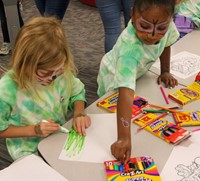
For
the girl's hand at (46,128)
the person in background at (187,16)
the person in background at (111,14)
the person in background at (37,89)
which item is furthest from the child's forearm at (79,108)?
the person in background at (187,16)

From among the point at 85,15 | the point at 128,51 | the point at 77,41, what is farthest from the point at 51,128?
the point at 85,15

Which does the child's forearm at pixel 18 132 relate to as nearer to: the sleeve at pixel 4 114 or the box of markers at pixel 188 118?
the sleeve at pixel 4 114

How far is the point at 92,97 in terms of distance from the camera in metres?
2.16

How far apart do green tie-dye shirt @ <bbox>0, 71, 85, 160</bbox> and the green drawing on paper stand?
0.14 meters

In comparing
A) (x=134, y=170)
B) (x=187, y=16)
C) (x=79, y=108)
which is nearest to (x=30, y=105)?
(x=79, y=108)

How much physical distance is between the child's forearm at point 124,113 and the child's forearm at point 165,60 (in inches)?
12.8

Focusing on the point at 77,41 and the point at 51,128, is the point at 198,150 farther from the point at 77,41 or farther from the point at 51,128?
the point at 77,41

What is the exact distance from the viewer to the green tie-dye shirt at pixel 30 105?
1.04 metres

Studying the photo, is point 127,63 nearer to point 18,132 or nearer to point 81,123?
point 81,123

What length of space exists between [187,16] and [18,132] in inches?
45.2

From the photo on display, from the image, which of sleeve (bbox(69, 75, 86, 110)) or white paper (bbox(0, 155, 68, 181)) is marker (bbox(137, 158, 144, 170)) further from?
sleeve (bbox(69, 75, 86, 110))

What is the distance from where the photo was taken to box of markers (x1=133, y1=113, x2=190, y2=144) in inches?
38.7

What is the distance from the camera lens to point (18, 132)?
1.05m

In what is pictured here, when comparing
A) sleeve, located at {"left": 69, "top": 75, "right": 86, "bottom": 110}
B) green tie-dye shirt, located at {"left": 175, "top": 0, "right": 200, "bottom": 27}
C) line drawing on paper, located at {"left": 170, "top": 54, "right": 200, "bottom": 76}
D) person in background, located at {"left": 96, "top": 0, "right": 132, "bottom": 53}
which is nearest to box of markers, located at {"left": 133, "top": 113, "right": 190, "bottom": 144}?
sleeve, located at {"left": 69, "top": 75, "right": 86, "bottom": 110}
